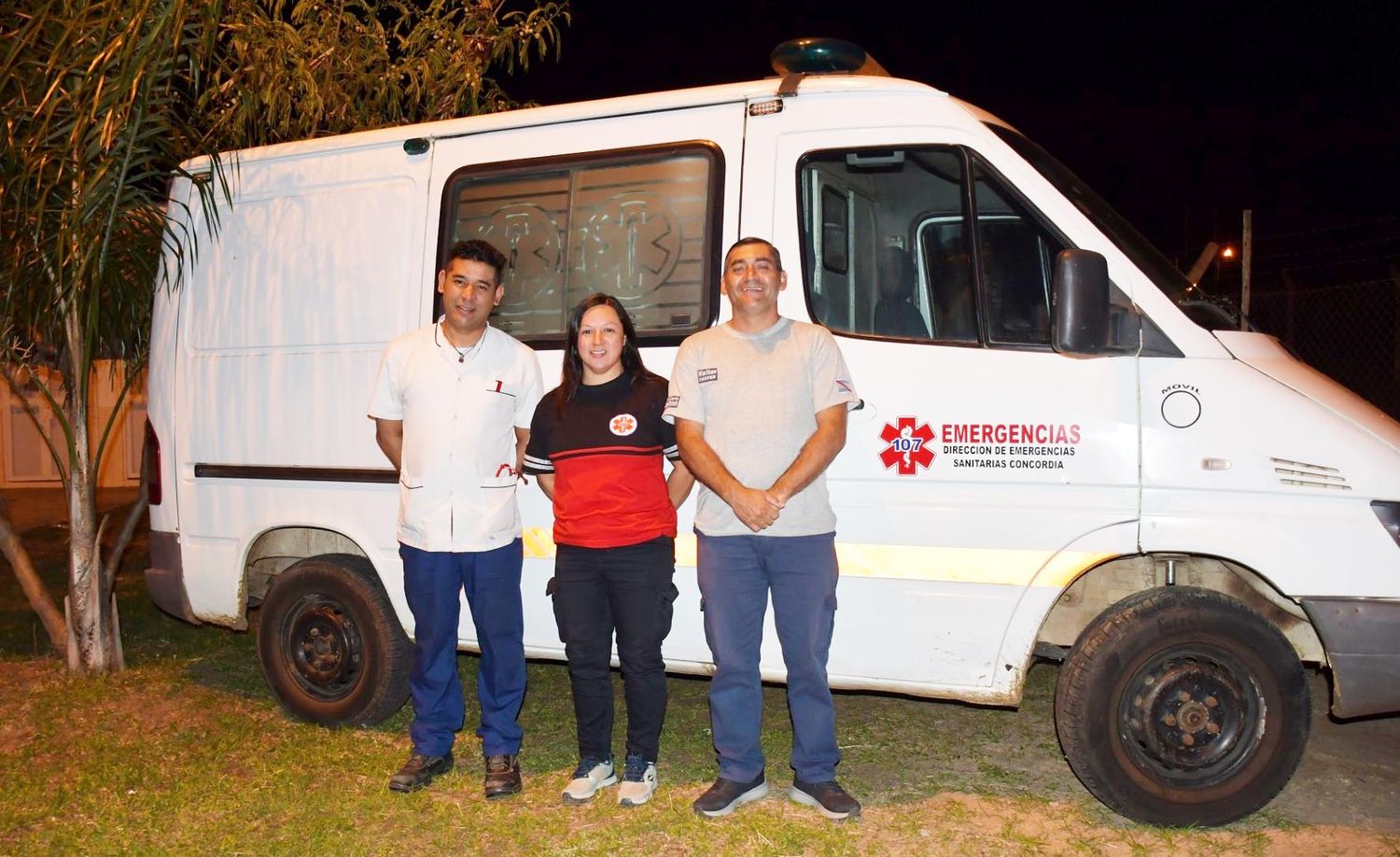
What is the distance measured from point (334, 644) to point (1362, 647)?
414 centimetres

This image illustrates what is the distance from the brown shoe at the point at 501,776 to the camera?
15.4 feet

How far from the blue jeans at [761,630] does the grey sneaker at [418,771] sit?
47.5 inches

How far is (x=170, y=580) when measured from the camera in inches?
227

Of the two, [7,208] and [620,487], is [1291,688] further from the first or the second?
[7,208]

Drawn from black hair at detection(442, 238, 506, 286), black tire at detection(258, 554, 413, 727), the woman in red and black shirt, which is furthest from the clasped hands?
black tire at detection(258, 554, 413, 727)

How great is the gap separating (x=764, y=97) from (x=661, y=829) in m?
2.73

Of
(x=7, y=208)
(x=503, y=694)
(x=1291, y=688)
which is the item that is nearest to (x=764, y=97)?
(x=503, y=694)

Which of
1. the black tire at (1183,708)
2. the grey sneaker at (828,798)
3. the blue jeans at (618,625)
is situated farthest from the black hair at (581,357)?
the black tire at (1183,708)

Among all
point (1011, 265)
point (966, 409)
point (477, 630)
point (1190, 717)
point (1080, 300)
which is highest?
point (1011, 265)

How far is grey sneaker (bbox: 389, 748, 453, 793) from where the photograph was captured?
474cm

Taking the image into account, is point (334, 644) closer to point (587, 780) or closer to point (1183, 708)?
point (587, 780)

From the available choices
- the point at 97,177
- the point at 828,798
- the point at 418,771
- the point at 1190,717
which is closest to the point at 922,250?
the point at 1190,717

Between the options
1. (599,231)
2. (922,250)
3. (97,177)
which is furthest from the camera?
(97,177)

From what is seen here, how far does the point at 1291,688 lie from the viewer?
4168 millimetres
